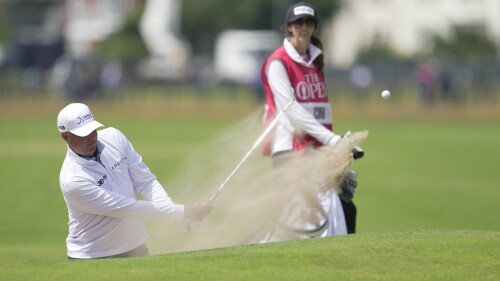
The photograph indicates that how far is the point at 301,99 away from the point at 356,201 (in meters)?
12.3

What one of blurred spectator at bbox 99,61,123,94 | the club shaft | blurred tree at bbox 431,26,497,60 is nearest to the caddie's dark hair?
the club shaft

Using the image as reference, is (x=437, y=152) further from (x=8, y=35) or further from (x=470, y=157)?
(x=8, y=35)

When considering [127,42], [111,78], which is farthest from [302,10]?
[127,42]

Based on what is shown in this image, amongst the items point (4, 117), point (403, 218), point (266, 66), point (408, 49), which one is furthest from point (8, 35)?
point (266, 66)

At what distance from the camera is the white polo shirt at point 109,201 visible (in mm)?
8523

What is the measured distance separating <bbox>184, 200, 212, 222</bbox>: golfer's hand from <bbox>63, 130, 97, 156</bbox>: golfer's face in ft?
2.93

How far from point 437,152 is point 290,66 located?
77.4 ft

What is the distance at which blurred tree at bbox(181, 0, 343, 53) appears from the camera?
298 ft

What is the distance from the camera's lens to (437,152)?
1314 inches

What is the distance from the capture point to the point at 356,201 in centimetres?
2244

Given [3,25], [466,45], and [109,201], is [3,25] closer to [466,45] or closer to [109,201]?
[466,45]

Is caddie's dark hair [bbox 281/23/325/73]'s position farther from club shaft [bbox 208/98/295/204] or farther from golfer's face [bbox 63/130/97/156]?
golfer's face [bbox 63/130/97/156]

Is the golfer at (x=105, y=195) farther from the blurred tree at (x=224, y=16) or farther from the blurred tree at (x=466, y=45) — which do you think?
the blurred tree at (x=224, y=16)

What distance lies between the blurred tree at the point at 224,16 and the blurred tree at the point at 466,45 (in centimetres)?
1752
